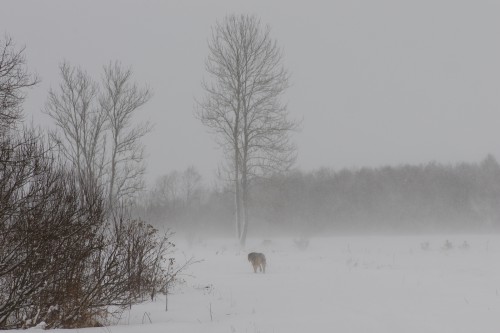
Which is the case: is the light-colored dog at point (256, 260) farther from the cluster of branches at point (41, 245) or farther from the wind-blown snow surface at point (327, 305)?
the cluster of branches at point (41, 245)

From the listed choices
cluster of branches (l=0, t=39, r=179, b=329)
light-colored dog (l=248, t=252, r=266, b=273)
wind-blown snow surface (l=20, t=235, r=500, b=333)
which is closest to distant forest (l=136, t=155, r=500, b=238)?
light-colored dog (l=248, t=252, r=266, b=273)

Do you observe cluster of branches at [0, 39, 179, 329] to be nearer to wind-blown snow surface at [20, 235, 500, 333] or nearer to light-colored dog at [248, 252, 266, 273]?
wind-blown snow surface at [20, 235, 500, 333]

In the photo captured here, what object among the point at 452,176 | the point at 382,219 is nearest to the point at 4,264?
the point at 382,219

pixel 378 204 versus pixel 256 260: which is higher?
pixel 378 204

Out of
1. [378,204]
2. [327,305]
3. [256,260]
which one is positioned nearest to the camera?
[327,305]

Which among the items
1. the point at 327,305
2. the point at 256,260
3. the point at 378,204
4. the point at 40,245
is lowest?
the point at 327,305

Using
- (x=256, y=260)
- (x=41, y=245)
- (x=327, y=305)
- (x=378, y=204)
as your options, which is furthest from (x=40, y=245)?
(x=378, y=204)

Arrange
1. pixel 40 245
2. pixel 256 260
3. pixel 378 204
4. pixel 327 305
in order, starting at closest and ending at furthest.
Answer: pixel 40 245, pixel 327 305, pixel 256 260, pixel 378 204

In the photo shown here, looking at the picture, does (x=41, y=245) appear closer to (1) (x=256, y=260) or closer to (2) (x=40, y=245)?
(2) (x=40, y=245)

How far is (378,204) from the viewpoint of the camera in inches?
1956

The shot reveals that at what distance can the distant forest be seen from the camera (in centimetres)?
4428

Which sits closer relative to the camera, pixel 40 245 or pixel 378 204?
pixel 40 245

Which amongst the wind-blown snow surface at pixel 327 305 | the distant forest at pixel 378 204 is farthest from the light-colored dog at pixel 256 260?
the distant forest at pixel 378 204

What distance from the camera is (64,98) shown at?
18.5 m
